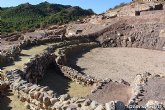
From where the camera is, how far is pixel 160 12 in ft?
136

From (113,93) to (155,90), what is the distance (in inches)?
92.4

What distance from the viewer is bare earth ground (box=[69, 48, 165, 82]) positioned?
26.7 metres

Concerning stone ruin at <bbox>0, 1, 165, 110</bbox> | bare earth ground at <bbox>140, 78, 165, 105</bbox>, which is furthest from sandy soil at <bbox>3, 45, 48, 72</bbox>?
bare earth ground at <bbox>140, 78, 165, 105</bbox>

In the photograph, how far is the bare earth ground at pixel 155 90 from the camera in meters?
15.7

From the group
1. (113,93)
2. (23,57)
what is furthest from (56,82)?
(113,93)

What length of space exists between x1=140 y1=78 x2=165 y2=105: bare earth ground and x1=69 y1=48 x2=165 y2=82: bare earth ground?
5569 millimetres

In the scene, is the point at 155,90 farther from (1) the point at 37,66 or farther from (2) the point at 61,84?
(1) the point at 37,66

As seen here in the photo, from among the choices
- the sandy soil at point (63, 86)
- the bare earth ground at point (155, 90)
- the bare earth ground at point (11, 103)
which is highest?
the bare earth ground at point (11, 103)

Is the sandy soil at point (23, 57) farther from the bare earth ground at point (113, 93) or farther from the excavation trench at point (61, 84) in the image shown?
the bare earth ground at point (113, 93)

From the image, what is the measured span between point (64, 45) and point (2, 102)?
21.4 metres

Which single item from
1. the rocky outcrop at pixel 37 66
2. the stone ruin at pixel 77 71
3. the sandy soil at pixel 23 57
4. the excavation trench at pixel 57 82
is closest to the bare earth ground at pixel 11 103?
the stone ruin at pixel 77 71

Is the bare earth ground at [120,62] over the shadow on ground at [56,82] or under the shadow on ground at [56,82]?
under

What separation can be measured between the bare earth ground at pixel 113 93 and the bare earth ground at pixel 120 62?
5.00 m

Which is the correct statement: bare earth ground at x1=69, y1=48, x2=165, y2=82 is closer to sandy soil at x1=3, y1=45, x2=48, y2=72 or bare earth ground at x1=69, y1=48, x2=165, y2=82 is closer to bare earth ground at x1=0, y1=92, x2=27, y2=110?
sandy soil at x1=3, y1=45, x2=48, y2=72
